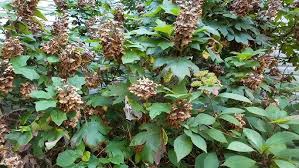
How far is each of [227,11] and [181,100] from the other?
0.82 m

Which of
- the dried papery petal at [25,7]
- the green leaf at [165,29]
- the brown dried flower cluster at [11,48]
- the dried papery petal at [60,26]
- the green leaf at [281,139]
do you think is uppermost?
the green leaf at [165,29]

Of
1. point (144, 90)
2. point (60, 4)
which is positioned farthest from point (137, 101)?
point (60, 4)

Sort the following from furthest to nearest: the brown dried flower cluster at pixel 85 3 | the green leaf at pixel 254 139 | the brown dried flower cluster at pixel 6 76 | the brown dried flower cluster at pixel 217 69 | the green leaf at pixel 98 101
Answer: the brown dried flower cluster at pixel 85 3 < the brown dried flower cluster at pixel 217 69 < the green leaf at pixel 98 101 < the brown dried flower cluster at pixel 6 76 < the green leaf at pixel 254 139

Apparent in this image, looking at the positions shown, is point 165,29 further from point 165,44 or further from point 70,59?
point 70,59

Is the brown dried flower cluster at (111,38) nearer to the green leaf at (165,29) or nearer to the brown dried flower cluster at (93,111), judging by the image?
the green leaf at (165,29)

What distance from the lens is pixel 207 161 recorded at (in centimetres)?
146

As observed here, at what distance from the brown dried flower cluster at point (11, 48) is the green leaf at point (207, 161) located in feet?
3.04

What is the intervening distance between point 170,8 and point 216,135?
0.63 meters

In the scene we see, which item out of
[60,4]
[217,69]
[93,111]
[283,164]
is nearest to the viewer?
Result: [283,164]

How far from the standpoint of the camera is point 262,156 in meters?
1.40

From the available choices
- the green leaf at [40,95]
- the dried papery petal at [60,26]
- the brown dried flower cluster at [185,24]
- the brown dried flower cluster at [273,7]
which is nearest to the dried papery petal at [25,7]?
the dried papery petal at [60,26]

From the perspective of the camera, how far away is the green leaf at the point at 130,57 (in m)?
1.50

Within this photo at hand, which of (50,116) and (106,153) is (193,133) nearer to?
(106,153)

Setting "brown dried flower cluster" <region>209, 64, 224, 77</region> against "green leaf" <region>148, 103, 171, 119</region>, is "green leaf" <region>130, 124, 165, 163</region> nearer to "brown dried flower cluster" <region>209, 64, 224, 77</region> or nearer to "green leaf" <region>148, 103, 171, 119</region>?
"green leaf" <region>148, 103, 171, 119</region>
